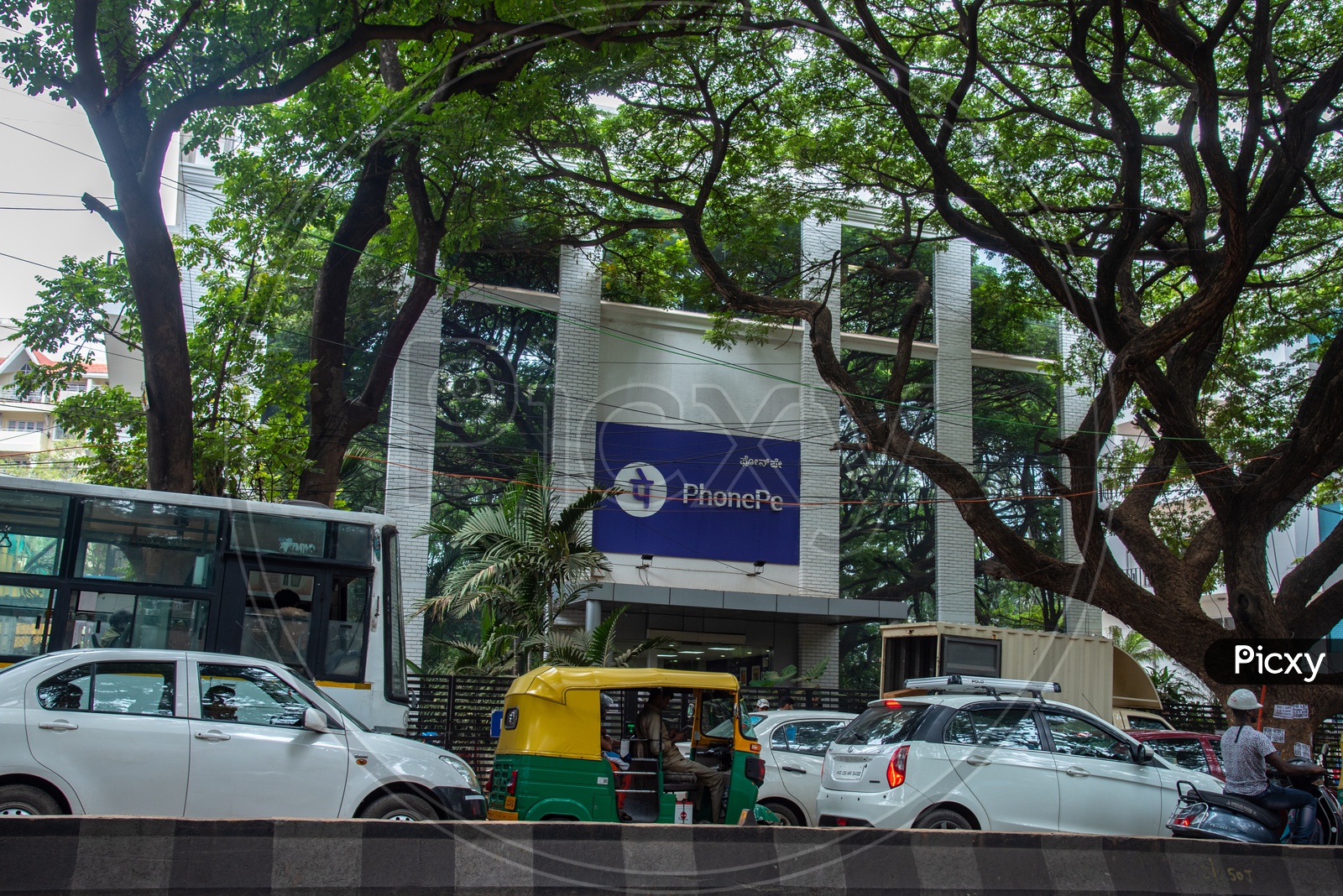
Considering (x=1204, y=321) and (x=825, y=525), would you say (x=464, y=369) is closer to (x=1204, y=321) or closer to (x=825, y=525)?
(x=825, y=525)

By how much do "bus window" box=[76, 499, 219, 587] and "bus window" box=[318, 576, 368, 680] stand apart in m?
1.31

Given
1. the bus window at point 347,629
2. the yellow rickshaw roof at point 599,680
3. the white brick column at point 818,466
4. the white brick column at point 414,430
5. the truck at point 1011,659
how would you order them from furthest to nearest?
1. the white brick column at point 818,466
2. the white brick column at point 414,430
3. the truck at point 1011,659
4. the bus window at point 347,629
5. the yellow rickshaw roof at point 599,680

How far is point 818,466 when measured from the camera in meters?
23.8

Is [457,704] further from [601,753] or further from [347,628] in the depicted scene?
[601,753]

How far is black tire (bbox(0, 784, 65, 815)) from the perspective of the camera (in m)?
7.20

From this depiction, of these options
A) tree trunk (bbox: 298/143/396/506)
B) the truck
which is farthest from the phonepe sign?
tree trunk (bbox: 298/143/396/506)

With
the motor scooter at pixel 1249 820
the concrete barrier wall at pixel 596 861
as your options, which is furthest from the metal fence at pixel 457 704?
the concrete barrier wall at pixel 596 861

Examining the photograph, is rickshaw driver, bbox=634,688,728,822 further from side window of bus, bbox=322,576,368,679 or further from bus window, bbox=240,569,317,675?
bus window, bbox=240,569,317,675

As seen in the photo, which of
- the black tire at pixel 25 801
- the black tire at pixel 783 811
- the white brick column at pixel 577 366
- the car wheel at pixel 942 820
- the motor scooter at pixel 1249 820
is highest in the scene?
the white brick column at pixel 577 366

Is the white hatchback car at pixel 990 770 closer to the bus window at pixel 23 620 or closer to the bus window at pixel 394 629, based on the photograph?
the bus window at pixel 394 629

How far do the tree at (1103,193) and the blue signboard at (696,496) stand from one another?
4065 mm

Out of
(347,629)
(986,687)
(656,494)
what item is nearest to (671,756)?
(986,687)

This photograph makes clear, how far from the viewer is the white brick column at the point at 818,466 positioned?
23109 millimetres

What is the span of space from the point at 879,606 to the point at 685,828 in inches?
655
